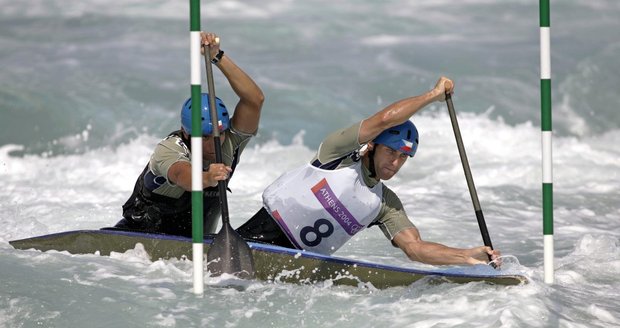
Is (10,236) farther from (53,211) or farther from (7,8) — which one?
(7,8)

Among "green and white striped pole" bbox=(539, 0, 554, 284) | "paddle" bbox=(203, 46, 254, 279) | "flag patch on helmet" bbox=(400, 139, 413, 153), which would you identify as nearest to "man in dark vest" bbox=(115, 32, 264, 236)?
"paddle" bbox=(203, 46, 254, 279)

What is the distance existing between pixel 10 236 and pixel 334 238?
2.18 meters

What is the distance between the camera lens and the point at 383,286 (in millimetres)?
5246

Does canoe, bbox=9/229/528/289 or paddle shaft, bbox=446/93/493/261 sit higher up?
paddle shaft, bbox=446/93/493/261

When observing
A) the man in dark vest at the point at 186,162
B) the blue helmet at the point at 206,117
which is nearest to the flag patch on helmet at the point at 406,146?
the man in dark vest at the point at 186,162

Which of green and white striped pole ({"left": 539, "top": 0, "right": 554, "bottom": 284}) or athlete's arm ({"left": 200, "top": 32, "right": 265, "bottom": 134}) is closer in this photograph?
green and white striped pole ({"left": 539, "top": 0, "right": 554, "bottom": 284})

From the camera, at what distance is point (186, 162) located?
5379 mm

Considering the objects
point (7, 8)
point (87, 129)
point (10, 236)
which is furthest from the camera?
point (7, 8)

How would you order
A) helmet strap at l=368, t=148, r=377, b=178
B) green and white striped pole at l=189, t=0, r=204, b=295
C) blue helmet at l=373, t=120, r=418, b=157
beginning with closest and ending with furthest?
green and white striped pole at l=189, t=0, r=204, b=295 → blue helmet at l=373, t=120, r=418, b=157 → helmet strap at l=368, t=148, r=377, b=178

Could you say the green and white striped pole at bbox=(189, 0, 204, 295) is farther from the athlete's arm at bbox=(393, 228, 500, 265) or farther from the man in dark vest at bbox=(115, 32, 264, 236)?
the athlete's arm at bbox=(393, 228, 500, 265)

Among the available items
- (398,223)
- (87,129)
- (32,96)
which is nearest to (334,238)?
(398,223)

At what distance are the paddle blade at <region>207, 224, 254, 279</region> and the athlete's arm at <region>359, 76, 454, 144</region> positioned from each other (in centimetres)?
77

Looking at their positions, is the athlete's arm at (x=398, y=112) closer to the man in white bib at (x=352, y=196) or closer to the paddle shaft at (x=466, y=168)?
the man in white bib at (x=352, y=196)

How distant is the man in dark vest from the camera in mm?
5504
